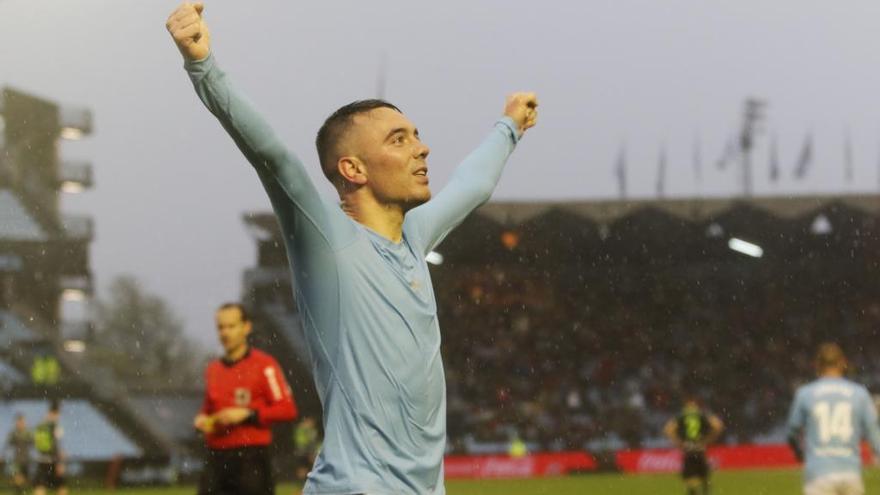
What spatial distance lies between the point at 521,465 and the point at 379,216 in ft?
90.2

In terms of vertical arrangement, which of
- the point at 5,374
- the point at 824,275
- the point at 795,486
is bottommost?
the point at 795,486

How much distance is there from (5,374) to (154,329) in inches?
749

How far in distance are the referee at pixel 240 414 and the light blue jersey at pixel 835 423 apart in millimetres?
2630

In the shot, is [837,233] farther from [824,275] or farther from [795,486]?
[795,486]

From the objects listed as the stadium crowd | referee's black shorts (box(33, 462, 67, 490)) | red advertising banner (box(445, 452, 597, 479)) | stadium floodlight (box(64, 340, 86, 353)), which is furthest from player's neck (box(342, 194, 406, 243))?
stadium floodlight (box(64, 340, 86, 353))

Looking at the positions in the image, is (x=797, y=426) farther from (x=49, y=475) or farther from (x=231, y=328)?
(x=49, y=475)

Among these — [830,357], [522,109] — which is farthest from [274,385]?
[522,109]

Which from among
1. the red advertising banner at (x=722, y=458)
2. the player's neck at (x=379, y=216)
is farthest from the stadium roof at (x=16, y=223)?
the player's neck at (x=379, y=216)

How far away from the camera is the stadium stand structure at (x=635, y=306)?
33.9 metres

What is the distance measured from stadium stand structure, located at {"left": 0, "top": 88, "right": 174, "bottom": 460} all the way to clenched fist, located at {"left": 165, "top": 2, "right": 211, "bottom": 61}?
32029 mm

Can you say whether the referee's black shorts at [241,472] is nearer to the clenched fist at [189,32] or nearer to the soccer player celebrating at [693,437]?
the clenched fist at [189,32]

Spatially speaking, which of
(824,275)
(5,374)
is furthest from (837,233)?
(5,374)

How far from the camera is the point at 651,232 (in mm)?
37062

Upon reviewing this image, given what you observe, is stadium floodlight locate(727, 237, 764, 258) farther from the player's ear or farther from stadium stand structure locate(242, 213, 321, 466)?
the player's ear
